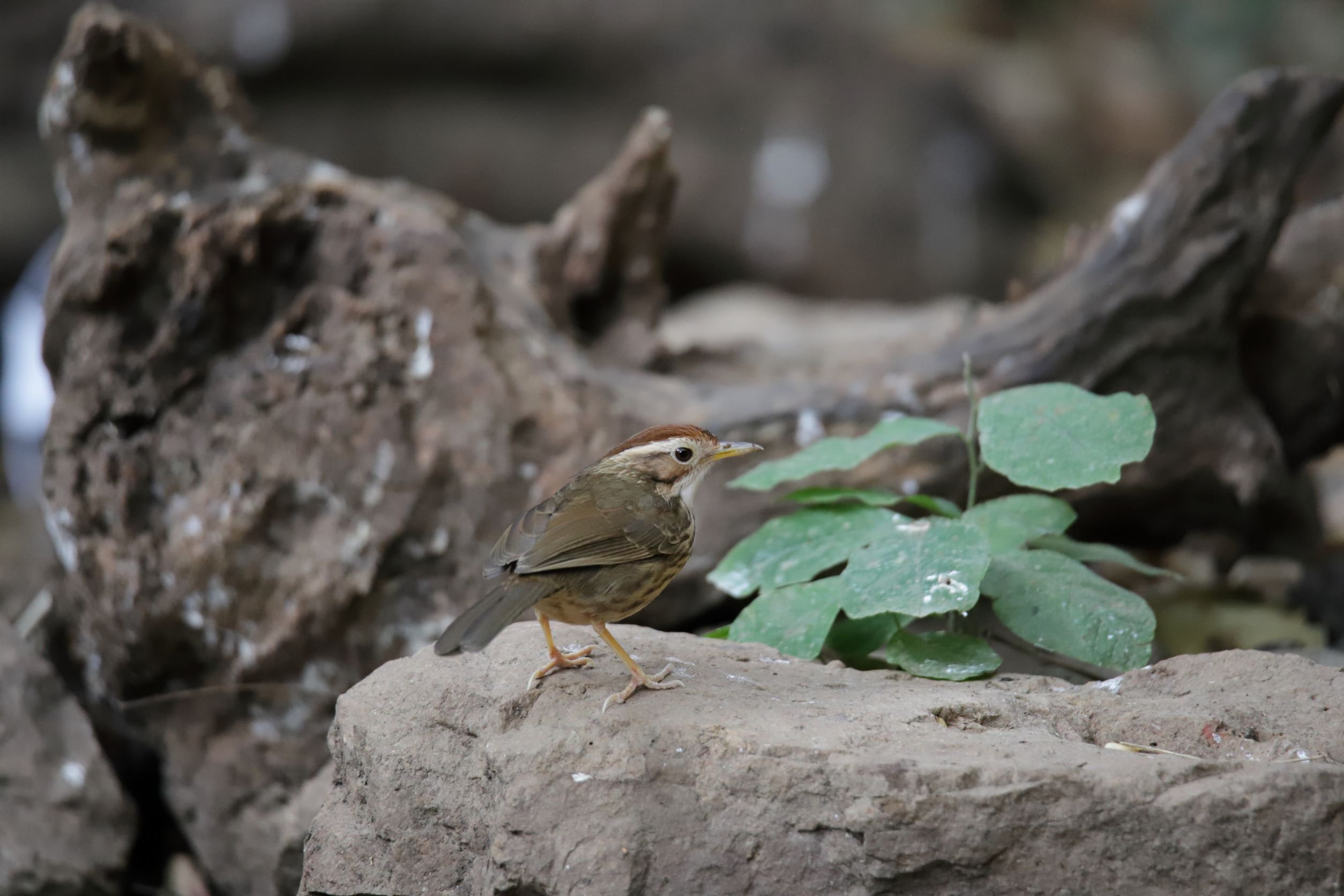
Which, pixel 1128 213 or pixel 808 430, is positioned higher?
pixel 1128 213

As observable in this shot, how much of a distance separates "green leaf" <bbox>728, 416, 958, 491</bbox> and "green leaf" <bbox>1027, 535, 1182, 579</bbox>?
0.48m

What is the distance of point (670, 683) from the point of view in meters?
2.95

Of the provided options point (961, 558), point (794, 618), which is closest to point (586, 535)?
point (794, 618)

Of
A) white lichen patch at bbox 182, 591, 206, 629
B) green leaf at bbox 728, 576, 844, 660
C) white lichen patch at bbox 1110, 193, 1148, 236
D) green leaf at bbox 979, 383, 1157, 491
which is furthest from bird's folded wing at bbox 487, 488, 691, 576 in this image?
white lichen patch at bbox 1110, 193, 1148, 236

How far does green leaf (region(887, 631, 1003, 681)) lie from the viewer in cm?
333

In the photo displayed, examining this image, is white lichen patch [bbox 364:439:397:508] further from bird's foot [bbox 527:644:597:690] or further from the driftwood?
bird's foot [bbox 527:644:597:690]

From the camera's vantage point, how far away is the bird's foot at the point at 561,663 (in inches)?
119

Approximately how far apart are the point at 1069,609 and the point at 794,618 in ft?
2.67

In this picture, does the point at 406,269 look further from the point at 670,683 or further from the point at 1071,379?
the point at 1071,379

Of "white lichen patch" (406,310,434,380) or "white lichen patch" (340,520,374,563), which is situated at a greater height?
"white lichen patch" (406,310,434,380)

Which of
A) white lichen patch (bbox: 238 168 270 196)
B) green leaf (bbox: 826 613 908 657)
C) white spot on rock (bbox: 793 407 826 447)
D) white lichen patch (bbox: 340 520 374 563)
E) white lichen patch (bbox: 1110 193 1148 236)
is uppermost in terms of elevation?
white lichen patch (bbox: 238 168 270 196)

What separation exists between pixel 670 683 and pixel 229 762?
2.28 metres

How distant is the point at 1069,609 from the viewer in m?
3.39

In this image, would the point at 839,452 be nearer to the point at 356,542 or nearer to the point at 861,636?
the point at 861,636
